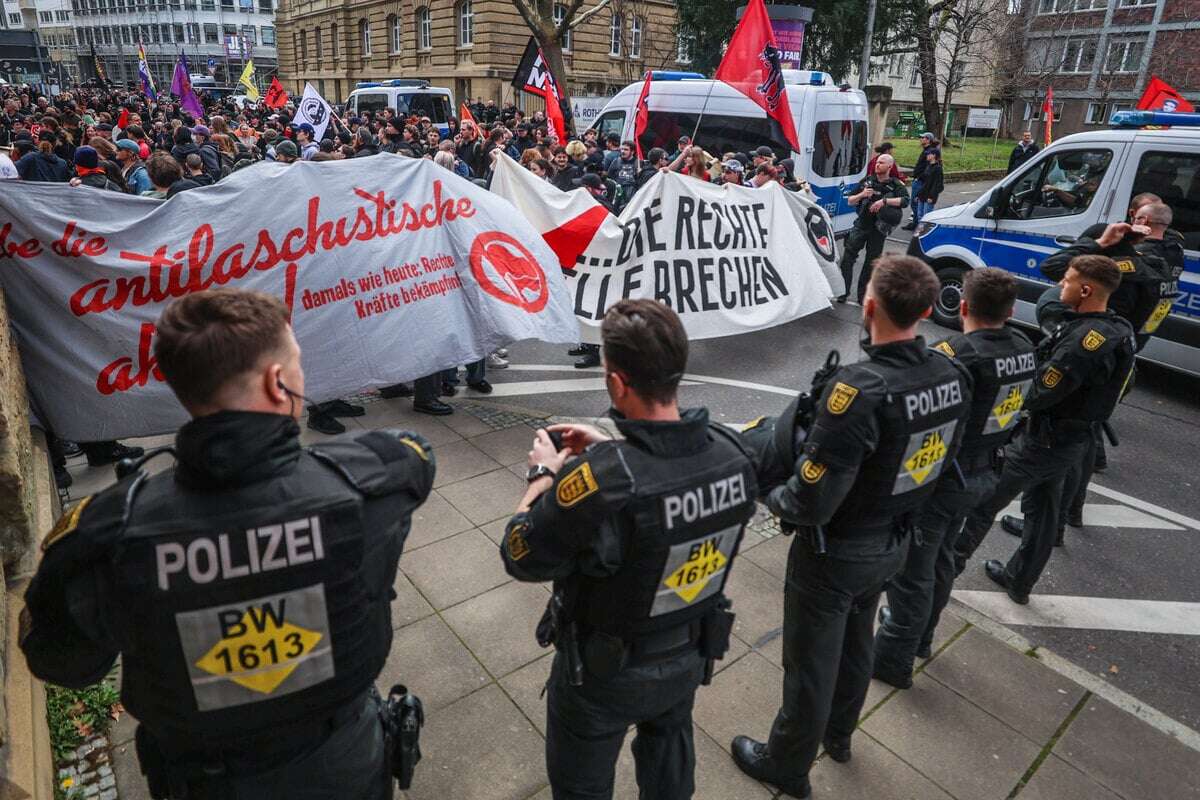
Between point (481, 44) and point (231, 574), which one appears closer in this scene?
point (231, 574)

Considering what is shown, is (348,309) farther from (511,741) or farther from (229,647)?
(229,647)

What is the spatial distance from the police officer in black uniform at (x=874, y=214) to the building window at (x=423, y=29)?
32713 mm

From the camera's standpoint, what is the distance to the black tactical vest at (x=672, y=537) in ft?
6.19

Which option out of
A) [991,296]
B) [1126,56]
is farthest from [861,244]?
[1126,56]

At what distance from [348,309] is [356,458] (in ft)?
11.2

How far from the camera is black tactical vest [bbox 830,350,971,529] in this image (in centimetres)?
244

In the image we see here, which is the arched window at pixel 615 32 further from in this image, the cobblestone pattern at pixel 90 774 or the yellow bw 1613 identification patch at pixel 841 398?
the cobblestone pattern at pixel 90 774

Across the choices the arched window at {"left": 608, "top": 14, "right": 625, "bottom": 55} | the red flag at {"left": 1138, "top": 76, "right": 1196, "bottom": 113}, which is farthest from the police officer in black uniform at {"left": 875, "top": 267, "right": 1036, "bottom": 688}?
the arched window at {"left": 608, "top": 14, "right": 625, "bottom": 55}

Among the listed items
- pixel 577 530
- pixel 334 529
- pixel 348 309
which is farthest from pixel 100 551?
pixel 348 309

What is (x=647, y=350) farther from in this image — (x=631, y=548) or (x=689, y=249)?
(x=689, y=249)

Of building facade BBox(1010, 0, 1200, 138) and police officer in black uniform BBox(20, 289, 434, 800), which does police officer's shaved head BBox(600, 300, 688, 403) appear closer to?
police officer in black uniform BBox(20, 289, 434, 800)

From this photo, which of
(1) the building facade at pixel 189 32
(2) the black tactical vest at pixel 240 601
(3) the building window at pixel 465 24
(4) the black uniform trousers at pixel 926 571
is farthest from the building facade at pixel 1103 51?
(1) the building facade at pixel 189 32

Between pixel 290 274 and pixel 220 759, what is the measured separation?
11.5 ft

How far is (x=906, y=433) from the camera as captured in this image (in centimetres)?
245
